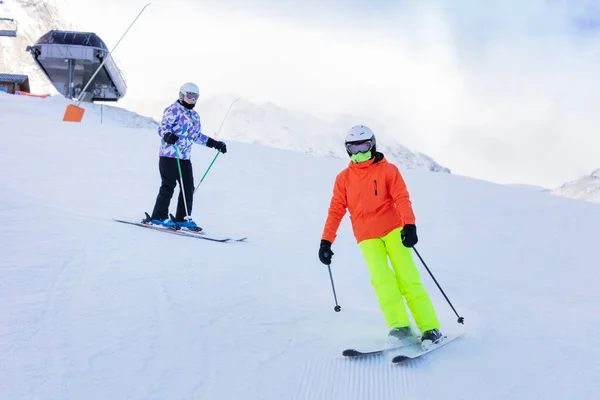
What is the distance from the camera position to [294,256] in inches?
256

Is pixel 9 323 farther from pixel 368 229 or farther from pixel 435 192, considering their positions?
pixel 435 192

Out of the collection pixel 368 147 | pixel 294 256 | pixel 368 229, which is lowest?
pixel 294 256

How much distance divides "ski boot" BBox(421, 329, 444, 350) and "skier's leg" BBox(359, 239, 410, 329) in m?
0.16

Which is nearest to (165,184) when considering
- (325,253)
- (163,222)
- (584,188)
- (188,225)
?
(163,222)

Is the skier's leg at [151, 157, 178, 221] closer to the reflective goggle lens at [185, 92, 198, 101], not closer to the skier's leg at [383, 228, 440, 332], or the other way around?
the reflective goggle lens at [185, 92, 198, 101]

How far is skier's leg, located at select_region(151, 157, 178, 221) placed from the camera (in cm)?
695

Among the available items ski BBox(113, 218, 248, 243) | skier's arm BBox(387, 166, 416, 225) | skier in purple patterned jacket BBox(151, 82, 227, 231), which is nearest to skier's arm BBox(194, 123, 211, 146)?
skier in purple patterned jacket BBox(151, 82, 227, 231)

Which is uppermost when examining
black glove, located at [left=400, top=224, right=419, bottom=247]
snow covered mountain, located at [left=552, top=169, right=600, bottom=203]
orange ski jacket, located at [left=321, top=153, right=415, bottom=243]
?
orange ski jacket, located at [left=321, top=153, right=415, bottom=243]

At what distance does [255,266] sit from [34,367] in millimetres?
2942

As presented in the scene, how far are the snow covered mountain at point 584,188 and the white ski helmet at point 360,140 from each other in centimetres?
5215

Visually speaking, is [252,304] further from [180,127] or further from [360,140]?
[180,127]

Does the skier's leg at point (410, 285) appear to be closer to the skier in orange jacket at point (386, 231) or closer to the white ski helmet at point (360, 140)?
the skier in orange jacket at point (386, 231)

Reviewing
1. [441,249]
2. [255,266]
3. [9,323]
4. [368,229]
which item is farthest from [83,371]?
[441,249]

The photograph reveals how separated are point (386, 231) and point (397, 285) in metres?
0.36
